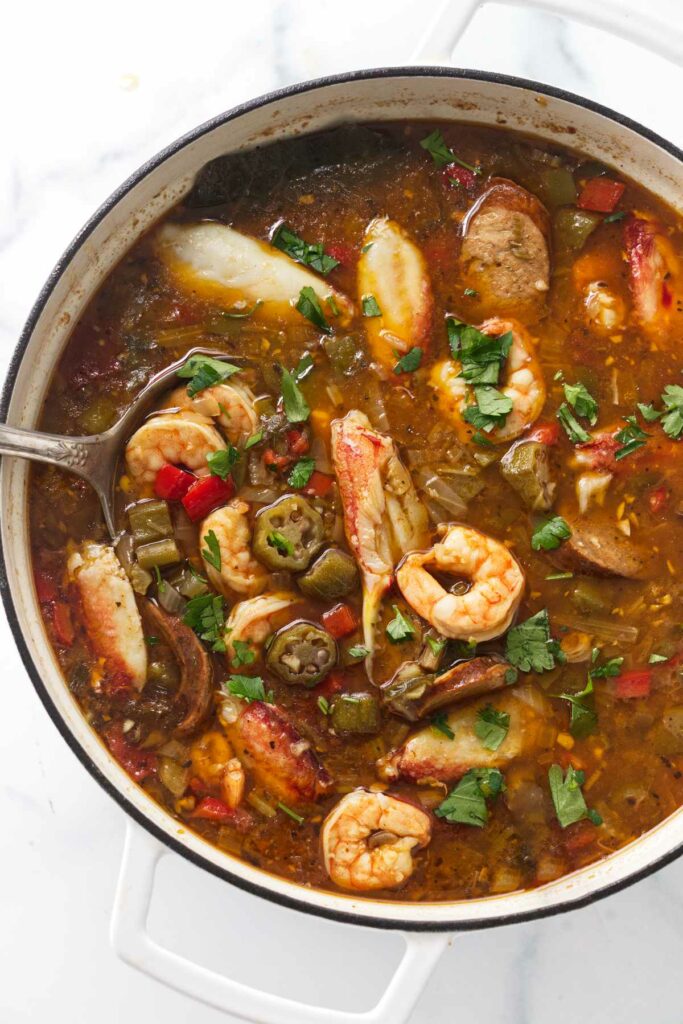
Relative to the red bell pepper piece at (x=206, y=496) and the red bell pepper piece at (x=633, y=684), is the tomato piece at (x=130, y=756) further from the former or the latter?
the red bell pepper piece at (x=633, y=684)

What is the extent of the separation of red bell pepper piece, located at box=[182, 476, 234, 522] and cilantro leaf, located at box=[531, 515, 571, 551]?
1.08 m

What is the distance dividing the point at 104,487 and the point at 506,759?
1.68 metres

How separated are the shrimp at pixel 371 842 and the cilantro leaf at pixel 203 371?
59.1 inches

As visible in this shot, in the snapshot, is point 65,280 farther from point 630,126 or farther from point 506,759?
point 506,759

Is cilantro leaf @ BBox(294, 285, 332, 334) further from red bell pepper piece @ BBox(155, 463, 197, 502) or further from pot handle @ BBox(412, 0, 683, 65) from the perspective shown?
pot handle @ BBox(412, 0, 683, 65)

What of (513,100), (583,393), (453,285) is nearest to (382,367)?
(453,285)

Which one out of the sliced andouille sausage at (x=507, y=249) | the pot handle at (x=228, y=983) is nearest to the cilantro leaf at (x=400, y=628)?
the pot handle at (x=228, y=983)

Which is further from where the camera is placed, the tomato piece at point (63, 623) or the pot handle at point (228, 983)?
the tomato piece at point (63, 623)

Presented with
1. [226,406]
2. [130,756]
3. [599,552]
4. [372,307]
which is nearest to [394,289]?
[372,307]

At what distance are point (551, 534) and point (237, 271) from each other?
4.66 feet

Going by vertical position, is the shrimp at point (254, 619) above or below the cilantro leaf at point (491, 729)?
above

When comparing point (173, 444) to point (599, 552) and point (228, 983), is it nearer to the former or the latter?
point (599, 552)

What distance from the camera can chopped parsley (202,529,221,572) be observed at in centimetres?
329

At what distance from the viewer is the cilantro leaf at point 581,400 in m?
3.41
